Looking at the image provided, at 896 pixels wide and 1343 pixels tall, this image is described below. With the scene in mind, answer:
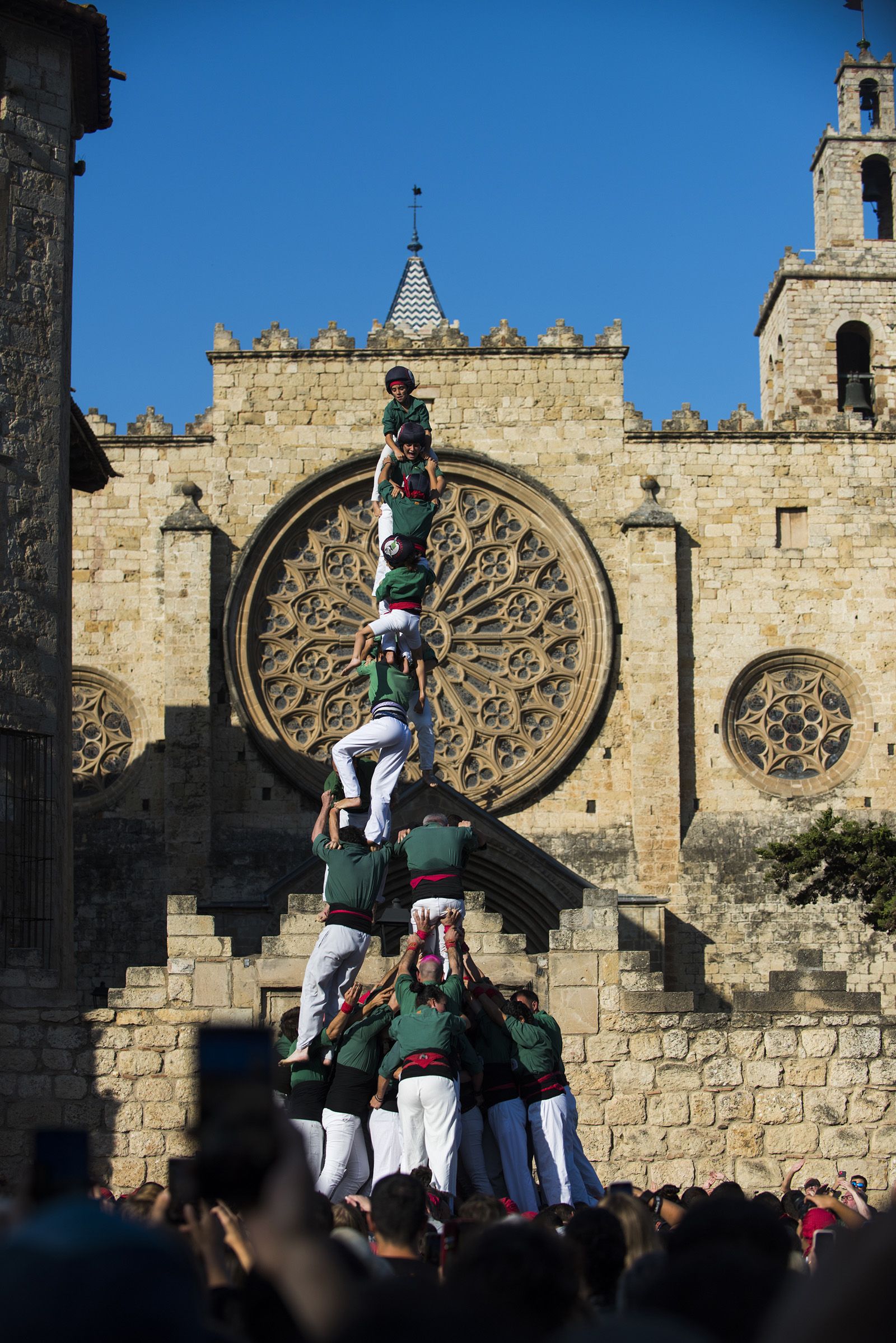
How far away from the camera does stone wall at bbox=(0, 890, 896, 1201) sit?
11148 mm

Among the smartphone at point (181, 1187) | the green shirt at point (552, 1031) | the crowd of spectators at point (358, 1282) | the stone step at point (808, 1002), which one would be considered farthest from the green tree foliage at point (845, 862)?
the crowd of spectators at point (358, 1282)

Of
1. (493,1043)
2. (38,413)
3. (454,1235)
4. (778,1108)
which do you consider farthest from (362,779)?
(454,1235)

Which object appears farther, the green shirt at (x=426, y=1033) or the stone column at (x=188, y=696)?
the stone column at (x=188, y=696)

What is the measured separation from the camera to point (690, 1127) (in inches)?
440

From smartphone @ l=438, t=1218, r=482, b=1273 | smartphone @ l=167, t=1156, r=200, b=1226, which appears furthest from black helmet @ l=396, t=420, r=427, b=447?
smartphone @ l=167, t=1156, r=200, b=1226

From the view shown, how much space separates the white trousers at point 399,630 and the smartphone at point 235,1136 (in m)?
9.63

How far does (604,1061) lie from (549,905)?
9.02 meters

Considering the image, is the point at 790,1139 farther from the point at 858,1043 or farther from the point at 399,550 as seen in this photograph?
the point at 399,550

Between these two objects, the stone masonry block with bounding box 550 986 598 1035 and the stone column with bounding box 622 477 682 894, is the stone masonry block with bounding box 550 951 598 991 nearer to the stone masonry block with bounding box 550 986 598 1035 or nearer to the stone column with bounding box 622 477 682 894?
the stone masonry block with bounding box 550 986 598 1035

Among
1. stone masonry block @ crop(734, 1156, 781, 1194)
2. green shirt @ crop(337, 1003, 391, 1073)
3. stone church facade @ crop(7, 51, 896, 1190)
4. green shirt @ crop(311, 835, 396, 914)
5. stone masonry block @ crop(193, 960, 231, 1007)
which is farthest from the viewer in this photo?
stone church facade @ crop(7, 51, 896, 1190)

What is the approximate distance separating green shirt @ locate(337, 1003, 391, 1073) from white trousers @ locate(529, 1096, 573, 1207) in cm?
91

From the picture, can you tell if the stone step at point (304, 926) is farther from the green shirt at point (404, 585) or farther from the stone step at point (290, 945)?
the green shirt at point (404, 585)

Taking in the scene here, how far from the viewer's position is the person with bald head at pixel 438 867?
10.5m

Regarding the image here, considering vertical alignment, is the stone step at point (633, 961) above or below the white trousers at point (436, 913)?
below
